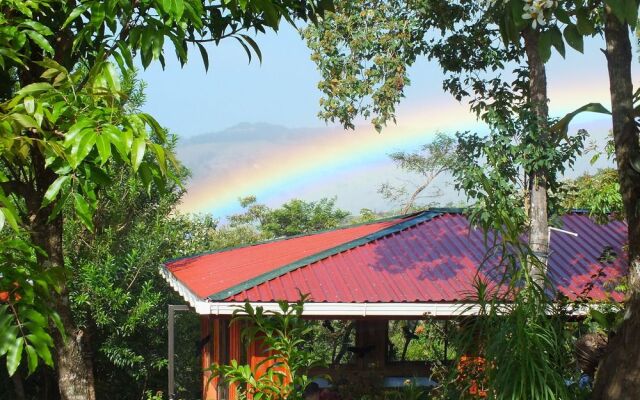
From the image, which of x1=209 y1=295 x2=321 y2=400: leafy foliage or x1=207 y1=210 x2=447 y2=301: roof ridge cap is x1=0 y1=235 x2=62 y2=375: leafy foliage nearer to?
x1=209 y1=295 x2=321 y2=400: leafy foliage

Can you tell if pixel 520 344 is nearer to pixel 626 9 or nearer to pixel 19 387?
pixel 626 9

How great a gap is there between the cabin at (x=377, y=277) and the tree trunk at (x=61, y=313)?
4948 mm

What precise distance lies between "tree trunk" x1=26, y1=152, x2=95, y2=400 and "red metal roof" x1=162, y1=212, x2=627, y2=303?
17.1 feet

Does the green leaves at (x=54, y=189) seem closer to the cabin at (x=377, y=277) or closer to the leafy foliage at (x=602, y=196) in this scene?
the cabin at (x=377, y=277)

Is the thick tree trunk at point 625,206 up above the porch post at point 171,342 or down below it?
above

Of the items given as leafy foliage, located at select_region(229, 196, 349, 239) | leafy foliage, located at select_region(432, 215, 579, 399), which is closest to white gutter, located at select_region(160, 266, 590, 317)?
leafy foliage, located at select_region(432, 215, 579, 399)

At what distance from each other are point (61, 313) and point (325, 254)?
768 cm

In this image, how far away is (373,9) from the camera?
13.5 meters

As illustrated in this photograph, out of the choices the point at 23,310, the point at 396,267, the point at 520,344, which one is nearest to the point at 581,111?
the point at 520,344

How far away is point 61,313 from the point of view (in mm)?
→ 5535

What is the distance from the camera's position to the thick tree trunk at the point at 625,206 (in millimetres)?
5699

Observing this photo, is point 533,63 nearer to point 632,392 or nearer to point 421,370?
point 421,370

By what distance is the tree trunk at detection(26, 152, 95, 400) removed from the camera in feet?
17.6

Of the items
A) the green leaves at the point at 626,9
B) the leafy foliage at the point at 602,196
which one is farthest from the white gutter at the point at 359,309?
the green leaves at the point at 626,9
